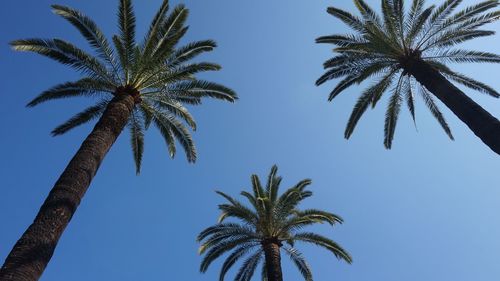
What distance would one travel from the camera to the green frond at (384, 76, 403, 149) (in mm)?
21344

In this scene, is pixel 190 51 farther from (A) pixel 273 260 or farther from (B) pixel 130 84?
(A) pixel 273 260

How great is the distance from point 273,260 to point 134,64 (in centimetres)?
1064

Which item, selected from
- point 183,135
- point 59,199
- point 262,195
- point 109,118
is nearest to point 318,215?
point 262,195

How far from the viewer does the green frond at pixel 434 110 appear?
21.8 meters

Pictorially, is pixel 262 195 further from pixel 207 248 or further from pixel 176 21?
pixel 176 21

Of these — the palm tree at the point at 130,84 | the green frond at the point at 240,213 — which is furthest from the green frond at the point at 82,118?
the green frond at the point at 240,213

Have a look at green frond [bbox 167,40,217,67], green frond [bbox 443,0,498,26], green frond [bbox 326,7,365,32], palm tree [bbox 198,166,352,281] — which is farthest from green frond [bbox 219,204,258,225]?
green frond [bbox 443,0,498,26]

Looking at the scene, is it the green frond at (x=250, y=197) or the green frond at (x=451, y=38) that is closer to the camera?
the green frond at (x=451, y=38)

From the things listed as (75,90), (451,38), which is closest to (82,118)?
(75,90)

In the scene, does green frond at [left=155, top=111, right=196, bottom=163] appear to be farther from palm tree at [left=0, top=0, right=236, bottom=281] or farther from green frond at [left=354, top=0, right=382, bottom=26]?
green frond at [left=354, top=0, right=382, bottom=26]

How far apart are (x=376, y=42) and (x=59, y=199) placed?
507 inches

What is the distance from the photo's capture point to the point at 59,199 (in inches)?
473

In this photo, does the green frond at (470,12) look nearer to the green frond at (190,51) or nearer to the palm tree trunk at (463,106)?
the palm tree trunk at (463,106)

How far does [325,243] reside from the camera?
2533 cm
